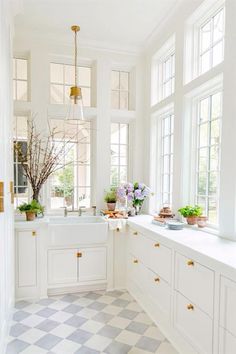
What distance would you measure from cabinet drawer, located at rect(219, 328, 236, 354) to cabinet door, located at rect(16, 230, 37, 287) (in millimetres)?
2075

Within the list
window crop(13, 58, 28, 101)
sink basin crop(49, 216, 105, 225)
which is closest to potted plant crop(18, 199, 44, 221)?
sink basin crop(49, 216, 105, 225)

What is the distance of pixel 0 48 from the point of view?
1849mm

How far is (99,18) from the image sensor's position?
3.06 metres

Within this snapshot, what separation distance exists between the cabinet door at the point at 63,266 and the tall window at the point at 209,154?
1.57m

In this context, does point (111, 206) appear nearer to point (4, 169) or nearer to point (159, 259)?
point (159, 259)

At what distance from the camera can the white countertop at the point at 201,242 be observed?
5.49 feet

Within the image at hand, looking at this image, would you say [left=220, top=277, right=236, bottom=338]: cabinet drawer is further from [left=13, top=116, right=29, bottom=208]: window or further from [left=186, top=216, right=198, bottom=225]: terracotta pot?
[left=13, top=116, right=29, bottom=208]: window

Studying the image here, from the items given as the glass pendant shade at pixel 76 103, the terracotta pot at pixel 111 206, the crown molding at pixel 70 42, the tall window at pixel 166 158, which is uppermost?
the crown molding at pixel 70 42

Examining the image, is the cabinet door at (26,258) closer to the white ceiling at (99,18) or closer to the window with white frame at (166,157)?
the window with white frame at (166,157)

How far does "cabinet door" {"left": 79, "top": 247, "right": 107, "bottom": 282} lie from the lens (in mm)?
3150

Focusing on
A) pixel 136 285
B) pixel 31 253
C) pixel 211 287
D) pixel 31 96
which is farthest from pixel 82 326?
pixel 31 96

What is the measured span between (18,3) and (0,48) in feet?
3.96

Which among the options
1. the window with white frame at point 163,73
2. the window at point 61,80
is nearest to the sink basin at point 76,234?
the window at point 61,80

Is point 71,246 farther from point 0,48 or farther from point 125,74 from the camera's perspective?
point 125,74
